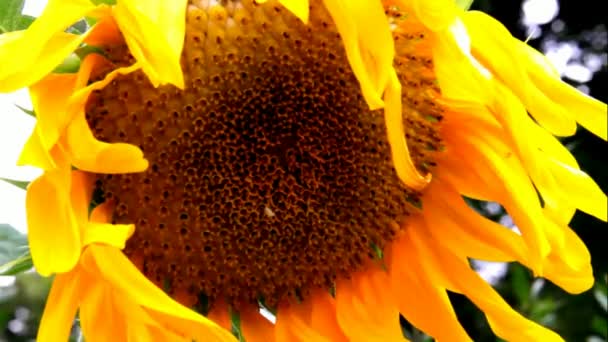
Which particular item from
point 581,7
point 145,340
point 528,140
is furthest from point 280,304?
point 581,7

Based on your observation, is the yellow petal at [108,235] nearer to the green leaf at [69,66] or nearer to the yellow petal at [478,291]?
the green leaf at [69,66]

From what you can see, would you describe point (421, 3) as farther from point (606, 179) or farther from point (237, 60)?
point (606, 179)

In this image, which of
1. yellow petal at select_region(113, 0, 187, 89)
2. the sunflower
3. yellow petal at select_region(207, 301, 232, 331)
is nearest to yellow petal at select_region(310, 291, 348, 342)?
the sunflower

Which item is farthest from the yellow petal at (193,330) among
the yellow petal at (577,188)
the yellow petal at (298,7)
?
the yellow petal at (577,188)

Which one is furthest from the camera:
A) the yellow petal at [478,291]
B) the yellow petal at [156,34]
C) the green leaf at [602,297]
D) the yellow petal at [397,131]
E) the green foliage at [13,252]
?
the green leaf at [602,297]

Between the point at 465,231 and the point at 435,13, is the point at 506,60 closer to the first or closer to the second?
the point at 435,13

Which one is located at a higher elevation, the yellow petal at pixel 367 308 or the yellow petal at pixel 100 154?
the yellow petal at pixel 100 154

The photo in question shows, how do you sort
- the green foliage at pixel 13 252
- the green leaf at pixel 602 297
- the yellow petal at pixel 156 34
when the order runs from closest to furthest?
1. the yellow petal at pixel 156 34
2. the green foliage at pixel 13 252
3. the green leaf at pixel 602 297

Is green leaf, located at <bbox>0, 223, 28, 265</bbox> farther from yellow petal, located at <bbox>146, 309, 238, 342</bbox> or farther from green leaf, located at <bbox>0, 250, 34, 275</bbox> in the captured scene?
yellow petal, located at <bbox>146, 309, 238, 342</bbox>
